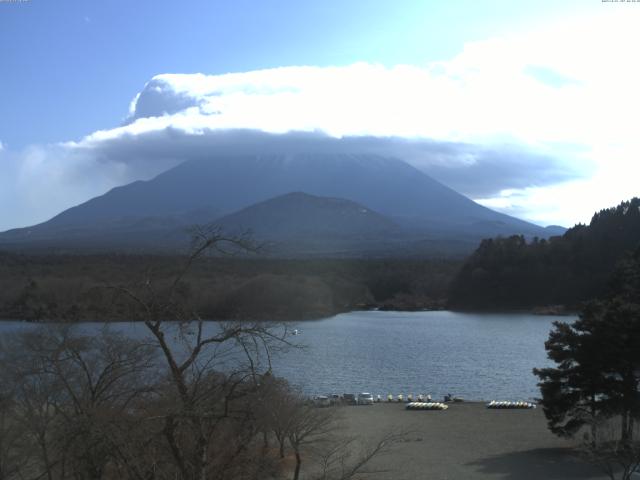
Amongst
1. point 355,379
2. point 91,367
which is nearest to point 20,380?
point 91,367

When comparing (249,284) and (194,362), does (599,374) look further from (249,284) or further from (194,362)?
(249,284)

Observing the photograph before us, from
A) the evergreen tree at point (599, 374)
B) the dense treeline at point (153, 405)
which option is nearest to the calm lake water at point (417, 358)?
the dense treeline at point (153, 405)

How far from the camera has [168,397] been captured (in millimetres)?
5637

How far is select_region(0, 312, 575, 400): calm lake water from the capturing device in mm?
24938

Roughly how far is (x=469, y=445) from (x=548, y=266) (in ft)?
162

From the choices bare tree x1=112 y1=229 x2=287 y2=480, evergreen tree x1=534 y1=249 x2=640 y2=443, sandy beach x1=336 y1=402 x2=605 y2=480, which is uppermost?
bare tree x1=112 y1=229 x2=287 y2=480

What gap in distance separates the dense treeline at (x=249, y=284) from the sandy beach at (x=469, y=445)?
4007 millimetres

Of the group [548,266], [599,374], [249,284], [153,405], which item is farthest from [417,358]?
[548,266]

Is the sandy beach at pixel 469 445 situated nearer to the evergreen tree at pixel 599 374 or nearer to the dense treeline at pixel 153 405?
the evergreen tree at pixel 599 374

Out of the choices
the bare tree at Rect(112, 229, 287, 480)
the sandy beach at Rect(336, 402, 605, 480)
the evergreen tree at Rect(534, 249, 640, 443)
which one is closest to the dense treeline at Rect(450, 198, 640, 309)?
the sandy beach at Rect(336, 402, 605, 480)

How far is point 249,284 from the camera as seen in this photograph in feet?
145

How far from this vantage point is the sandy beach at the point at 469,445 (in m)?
13.2

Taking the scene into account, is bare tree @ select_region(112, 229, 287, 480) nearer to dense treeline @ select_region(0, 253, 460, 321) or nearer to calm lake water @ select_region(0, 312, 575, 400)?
dense treeline @ select_region(0, 253, 460, 321)

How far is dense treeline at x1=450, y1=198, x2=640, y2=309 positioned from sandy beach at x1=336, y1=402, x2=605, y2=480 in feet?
140
